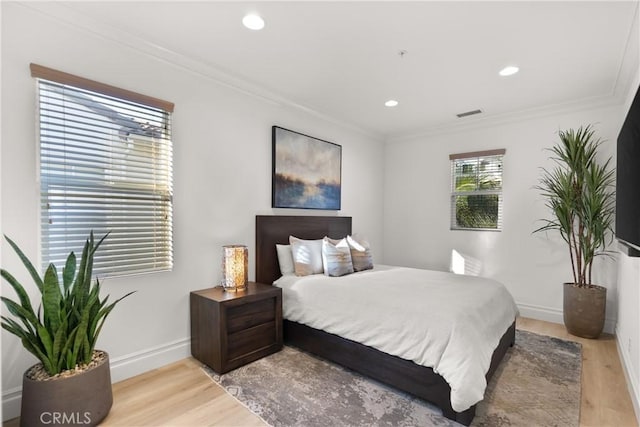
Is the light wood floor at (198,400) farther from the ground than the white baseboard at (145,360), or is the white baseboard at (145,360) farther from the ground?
the white baseboard at (145,360)

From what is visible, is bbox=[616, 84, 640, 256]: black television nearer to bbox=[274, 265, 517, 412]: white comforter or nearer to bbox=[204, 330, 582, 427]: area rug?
bbox=[274, 265, 517, 412]: white comforter

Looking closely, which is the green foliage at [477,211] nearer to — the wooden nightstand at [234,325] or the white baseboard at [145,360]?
the wooden nightstand at [234,325]

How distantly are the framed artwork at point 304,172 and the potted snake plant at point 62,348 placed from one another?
1.94 m

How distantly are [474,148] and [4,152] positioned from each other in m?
4.67

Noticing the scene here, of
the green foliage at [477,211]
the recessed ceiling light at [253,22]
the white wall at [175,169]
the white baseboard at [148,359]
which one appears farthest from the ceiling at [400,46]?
the white baseboard at [148,359]

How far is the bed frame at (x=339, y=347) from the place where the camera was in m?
1.97

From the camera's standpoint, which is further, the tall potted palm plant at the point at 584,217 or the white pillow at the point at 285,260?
the white pillow at the point at 285,260

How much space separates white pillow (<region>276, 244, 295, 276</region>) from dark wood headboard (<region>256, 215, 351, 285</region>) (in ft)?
0.26

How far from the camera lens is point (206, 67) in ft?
8.92

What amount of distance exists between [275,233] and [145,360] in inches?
63.5

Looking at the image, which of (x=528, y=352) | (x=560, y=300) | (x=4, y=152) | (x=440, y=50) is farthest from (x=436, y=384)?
(x=4, y=152)
